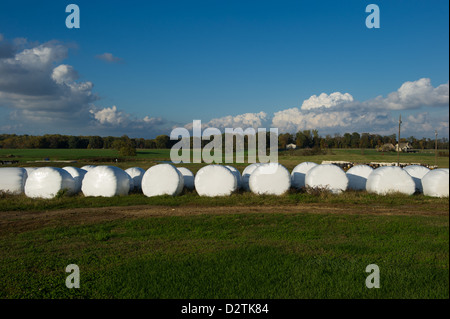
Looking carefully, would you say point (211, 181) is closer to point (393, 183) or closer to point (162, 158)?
point (393, 183)

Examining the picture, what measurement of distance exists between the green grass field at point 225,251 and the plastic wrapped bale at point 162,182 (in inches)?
90.2

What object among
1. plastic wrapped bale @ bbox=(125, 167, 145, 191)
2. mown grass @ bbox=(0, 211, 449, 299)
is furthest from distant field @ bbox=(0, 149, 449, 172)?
mown grass @ bbox=(0, 211, 449, 299)

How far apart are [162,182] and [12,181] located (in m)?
7.95

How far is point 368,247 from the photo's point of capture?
7.70m

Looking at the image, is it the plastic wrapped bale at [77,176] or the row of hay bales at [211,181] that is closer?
the row of hay bales at [211,181]

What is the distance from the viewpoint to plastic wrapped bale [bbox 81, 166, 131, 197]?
56.0ft

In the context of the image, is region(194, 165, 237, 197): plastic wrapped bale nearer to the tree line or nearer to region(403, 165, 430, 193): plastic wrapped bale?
region(403, 165, 430, 193): plastic wrapped bale

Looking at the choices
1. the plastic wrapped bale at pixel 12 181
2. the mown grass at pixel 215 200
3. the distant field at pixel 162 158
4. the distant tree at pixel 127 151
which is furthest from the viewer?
the distant tree at pixel 127 151

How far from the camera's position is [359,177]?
19453 mm

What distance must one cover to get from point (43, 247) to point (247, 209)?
769 centimetres

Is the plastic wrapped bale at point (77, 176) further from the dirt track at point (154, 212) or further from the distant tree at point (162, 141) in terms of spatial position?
the distant tree at point (162, 141)

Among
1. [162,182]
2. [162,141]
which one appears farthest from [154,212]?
[162,141]

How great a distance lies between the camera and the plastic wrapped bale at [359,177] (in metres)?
19.2

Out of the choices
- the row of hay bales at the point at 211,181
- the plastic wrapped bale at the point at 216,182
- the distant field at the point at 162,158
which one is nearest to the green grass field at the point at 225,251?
the plastic wrapped bale at the point at 216,182
